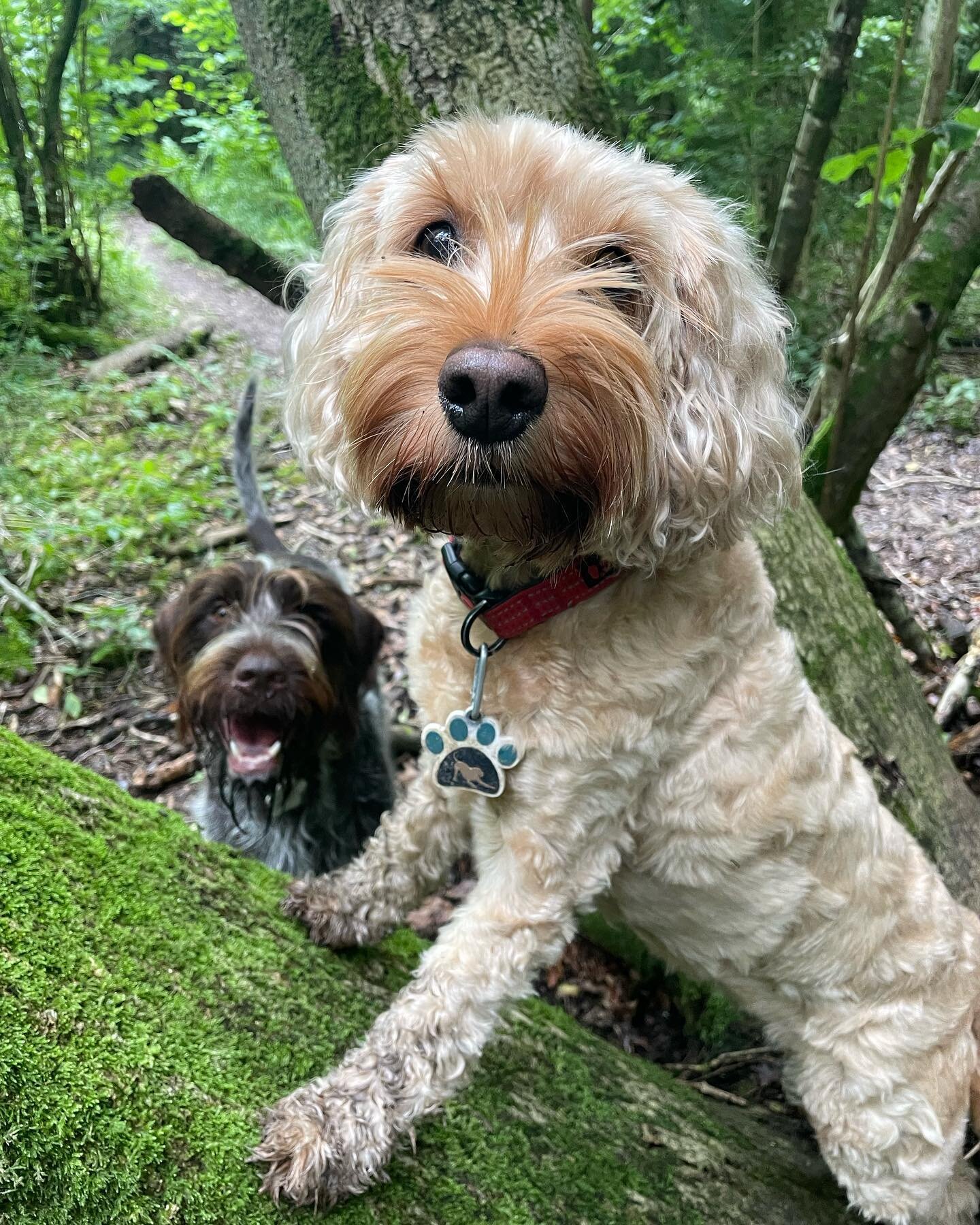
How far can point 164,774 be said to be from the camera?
4.50 m

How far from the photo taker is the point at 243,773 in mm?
3301

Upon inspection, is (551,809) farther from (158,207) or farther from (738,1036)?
(158,207)

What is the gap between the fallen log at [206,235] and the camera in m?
3.22

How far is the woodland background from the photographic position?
2.21m

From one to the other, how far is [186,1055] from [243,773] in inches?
68.6

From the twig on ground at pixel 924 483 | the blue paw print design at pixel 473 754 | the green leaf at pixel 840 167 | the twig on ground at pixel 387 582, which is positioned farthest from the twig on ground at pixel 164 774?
the twig on ground at pixel 924 483

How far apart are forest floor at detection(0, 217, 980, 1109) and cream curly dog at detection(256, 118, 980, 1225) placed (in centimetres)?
68

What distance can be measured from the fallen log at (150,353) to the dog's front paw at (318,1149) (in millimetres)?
9350

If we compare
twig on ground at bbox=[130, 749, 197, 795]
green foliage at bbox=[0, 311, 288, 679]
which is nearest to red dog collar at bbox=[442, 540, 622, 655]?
twig on ground at bbox=[130, 749, 197, 795]

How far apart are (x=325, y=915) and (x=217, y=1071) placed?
0.72 meters

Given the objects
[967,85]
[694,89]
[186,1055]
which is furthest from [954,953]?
[967,85]

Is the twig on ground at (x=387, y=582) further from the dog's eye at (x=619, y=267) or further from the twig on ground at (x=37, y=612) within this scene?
the dog's eye at (x=619, y=267)

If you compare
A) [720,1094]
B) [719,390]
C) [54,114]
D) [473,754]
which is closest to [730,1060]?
[720,1094]

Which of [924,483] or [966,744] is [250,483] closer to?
[966,744]
